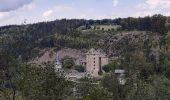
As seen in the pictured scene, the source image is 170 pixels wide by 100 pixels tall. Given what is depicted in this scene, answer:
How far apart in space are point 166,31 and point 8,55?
135 meters

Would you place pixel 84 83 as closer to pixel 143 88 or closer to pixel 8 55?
pixel 8 55

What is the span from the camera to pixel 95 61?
166 meters

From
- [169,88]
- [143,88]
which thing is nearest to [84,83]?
[143,88]

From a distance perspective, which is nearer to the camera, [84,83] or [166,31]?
[84,83]

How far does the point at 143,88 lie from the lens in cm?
6819

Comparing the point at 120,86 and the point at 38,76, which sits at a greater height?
the point at 38,76

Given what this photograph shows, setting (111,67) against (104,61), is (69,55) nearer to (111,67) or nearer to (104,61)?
(104,61)

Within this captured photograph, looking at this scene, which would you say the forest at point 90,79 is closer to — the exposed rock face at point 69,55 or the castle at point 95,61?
the castle at point 95,61

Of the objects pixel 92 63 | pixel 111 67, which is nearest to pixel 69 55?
pixel 92 63

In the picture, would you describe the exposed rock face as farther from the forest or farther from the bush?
the bush

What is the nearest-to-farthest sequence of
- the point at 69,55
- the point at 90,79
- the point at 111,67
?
the point at 90,79 < the point at 111,67 < the point at 69,55

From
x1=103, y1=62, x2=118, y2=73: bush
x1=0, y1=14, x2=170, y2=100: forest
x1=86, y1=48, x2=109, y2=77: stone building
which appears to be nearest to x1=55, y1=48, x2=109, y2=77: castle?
x1=86, y1=48, x2=109, y2=77: stone building

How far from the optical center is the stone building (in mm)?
161137

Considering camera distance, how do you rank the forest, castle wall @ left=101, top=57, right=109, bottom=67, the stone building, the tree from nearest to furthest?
the forest
the tree
the stone building
castle wall @ left=101, top=57, right=109, bottom=67
